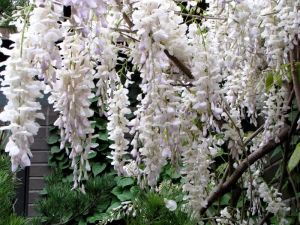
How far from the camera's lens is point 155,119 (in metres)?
2.08

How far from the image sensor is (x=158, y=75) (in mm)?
1886

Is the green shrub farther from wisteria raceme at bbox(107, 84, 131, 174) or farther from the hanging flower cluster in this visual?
wisteria raceme at bbox(107, 84, 131, 174)

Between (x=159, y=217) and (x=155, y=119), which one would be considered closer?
(x=159, y=217)

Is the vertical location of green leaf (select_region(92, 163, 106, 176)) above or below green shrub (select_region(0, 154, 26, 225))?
below

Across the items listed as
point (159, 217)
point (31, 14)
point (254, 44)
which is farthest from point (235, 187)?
point (31, 14)

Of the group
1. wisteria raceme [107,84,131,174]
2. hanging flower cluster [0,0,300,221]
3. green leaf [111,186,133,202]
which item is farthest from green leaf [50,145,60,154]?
wisteria raceme [107,84,131,174]

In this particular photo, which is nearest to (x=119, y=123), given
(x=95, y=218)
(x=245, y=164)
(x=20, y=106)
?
(x=245, y=164)

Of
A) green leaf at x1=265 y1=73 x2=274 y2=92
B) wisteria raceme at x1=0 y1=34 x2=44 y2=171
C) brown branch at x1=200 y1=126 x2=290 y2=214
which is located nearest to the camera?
wisteria raceme at x1=0 y1=34 x2=44 y2=171

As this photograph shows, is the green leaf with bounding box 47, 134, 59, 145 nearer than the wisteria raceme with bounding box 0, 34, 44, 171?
No

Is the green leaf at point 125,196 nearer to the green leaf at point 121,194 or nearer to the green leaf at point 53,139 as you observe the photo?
the green leaf at point 121,194

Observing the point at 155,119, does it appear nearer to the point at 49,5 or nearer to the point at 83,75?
the point at 83,75

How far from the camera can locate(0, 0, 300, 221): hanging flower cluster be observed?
167cm

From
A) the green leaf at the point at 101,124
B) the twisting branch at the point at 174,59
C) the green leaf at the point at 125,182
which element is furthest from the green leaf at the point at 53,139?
the twisting branch at the point at 174,59

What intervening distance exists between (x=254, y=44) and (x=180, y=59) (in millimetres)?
321
